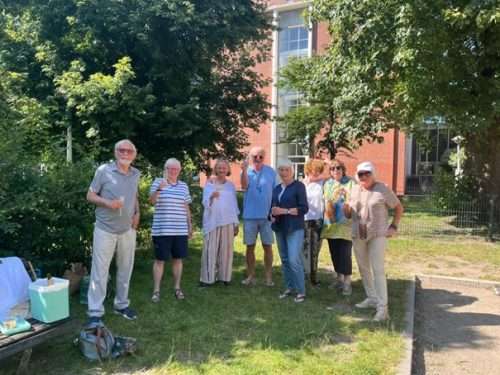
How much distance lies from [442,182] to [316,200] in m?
9.56

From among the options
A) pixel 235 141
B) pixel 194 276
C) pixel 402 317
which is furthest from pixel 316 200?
pixel 235 141

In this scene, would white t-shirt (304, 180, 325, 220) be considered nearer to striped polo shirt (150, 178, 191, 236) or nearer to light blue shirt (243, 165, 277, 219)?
light blue shirt (243, 165, 277, 219)

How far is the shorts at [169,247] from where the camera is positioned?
5434 mm

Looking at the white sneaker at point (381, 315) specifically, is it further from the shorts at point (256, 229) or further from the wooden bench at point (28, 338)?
the wooden bench at point (28, 338)

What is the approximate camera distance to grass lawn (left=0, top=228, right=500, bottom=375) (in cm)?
382

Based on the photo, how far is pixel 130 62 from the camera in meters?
12.3

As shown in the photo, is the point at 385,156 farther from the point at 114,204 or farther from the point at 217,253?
the point at 114,204

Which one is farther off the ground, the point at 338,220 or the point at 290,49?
the point at 290,49

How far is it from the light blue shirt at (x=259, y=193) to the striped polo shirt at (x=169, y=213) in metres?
0.98

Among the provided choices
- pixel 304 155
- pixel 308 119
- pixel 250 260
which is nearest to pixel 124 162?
pixel 250 260

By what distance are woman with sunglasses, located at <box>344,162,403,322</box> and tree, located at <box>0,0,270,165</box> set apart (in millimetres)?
7458

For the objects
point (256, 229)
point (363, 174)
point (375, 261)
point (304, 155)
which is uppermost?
point (304, 155)

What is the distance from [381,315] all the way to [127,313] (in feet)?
9.27

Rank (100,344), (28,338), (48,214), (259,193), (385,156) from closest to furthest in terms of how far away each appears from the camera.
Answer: (28,338), (100,344), (48,214), (259,193), (385,156)
